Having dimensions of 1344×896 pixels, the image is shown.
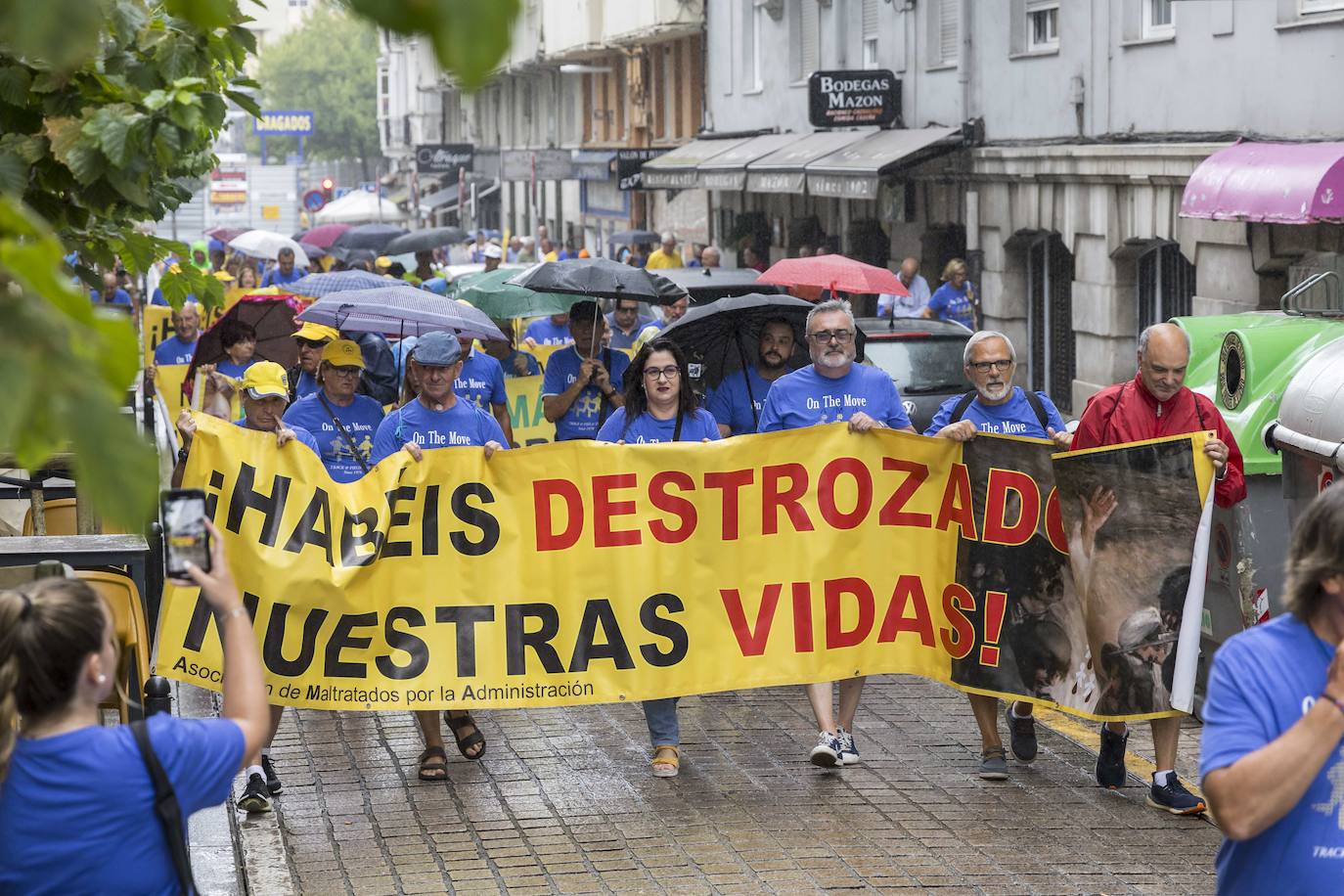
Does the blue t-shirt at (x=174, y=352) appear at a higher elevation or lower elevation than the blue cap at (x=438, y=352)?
lower

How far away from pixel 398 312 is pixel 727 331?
2.08 metres

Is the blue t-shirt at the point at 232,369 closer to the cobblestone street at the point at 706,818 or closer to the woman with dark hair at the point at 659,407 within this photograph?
the cobblestone street at the point at 706,818

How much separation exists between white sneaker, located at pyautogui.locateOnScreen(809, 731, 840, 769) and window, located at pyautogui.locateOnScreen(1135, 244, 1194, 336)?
13.4m

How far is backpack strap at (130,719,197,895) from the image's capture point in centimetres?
331

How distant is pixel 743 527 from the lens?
7734 mm

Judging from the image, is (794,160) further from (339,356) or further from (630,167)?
(339,356)

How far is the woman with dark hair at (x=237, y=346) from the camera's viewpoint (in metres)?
12.1

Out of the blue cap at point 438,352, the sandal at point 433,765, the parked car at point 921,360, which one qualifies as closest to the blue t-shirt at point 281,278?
the parked car at point 921,360

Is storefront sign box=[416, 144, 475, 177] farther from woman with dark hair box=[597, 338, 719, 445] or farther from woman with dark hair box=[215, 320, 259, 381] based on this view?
woman with dark hair box=[597, 338, 719, 445]

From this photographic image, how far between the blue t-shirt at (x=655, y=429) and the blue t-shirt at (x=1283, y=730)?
15.6 feet

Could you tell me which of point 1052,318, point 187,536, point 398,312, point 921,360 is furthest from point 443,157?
point 187,536

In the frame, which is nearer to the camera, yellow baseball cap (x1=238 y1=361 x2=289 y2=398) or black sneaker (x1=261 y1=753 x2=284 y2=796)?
black sneaker (x1=261 y1=753 x2=284 y2=796)

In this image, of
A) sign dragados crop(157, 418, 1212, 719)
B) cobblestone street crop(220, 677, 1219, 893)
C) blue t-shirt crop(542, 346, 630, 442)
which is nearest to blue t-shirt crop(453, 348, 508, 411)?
blue t-shirt crop(542, 346, 630, 442)

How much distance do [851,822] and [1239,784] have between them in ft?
13.3
